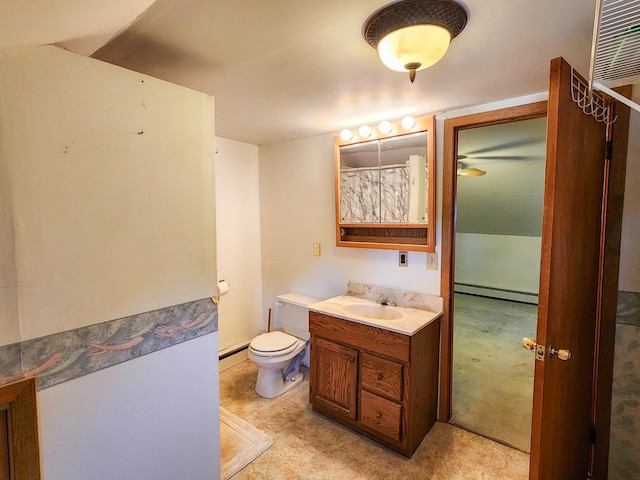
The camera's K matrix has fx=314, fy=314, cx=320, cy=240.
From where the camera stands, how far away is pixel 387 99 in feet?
6.32

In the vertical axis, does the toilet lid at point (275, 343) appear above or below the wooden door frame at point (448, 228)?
below

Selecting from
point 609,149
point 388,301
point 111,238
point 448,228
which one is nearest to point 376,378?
point 388,301

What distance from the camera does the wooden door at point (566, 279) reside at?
1.10m

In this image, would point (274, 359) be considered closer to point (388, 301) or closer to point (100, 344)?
point (388, 301)

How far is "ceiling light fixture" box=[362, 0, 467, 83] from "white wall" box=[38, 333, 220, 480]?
1.47 metres

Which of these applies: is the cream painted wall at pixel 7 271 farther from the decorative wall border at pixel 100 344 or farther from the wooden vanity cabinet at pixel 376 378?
the wooden vanity cabinet at pixel 376 378

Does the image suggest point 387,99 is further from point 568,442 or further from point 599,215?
point 568,442

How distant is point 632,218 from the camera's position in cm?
159

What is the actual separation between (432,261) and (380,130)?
39.9 inches

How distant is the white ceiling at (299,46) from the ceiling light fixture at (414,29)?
0.05 metres

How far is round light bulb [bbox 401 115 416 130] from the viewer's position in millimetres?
2164

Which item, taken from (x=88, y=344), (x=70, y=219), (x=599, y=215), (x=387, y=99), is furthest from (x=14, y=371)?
(x=599, y=215)

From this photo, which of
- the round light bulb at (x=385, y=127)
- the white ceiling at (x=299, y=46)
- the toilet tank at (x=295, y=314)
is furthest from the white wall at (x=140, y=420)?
the round light bulb at (x=385, y=127)

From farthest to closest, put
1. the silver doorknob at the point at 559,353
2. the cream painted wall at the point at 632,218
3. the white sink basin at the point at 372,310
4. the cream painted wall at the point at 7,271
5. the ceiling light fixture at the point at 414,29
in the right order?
the white sink basin at the point at 372,310 → the cream painted wall at the point at 632,218 → the silver doorknob at the point at 559,353 → the ceiling light fixture at the point at 414,29 → the cream painted wall at the point at 7,271
